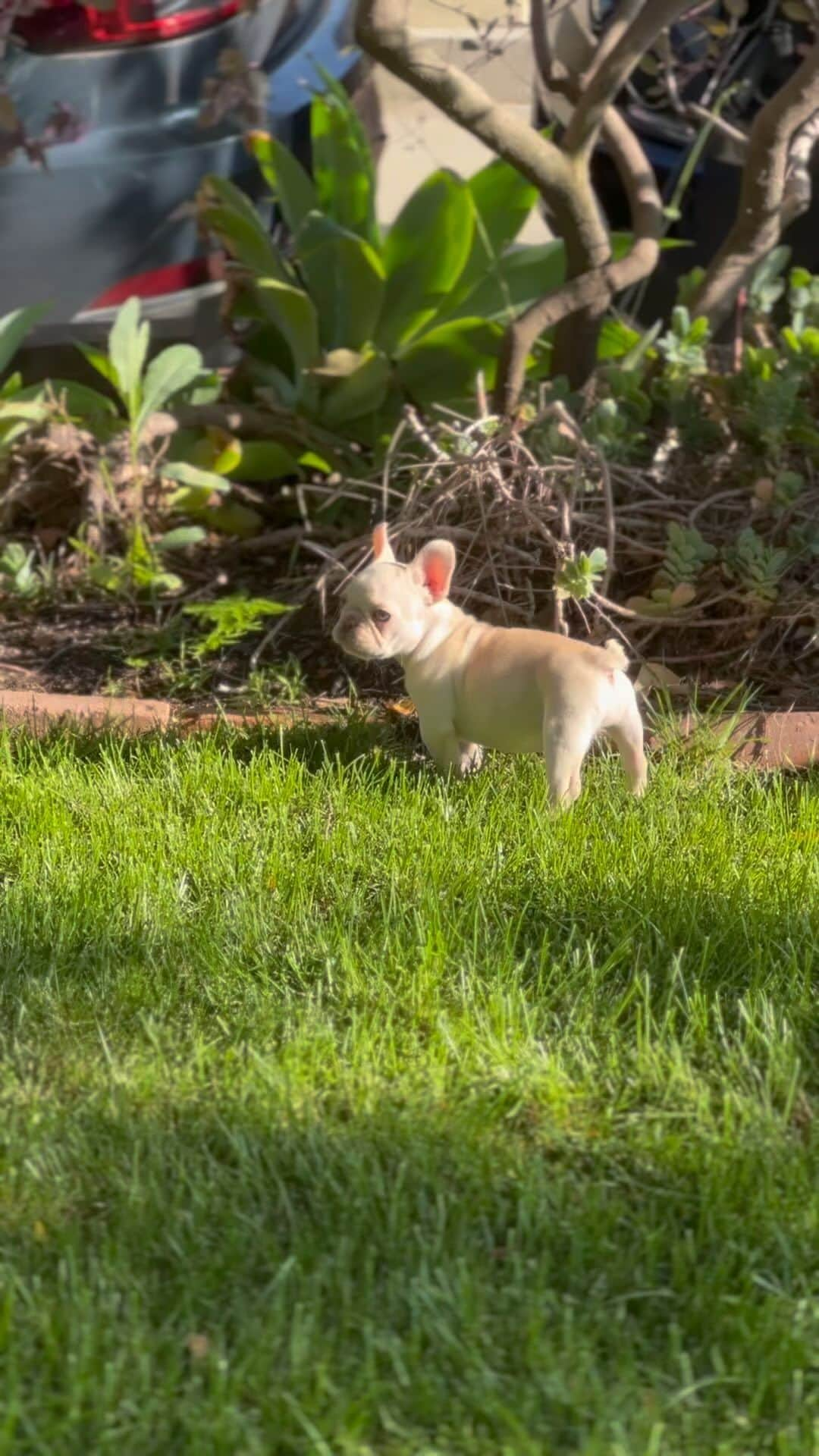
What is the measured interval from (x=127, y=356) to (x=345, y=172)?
0.97 m

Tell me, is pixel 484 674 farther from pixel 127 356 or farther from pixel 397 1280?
pixel 127 356

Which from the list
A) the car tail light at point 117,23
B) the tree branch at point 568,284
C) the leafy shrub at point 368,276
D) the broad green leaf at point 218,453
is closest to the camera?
the tree branch at point 568,284

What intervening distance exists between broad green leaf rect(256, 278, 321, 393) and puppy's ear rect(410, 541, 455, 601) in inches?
68.0

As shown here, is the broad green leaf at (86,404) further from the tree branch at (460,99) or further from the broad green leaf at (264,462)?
the tree branch at (460,99)

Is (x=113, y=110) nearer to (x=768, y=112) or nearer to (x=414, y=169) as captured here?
(x=414, y=169)

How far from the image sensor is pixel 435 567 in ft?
10.8

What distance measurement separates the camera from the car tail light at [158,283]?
5.39 metres

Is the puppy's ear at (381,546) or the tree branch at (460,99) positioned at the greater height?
the tree branch at (460,99)

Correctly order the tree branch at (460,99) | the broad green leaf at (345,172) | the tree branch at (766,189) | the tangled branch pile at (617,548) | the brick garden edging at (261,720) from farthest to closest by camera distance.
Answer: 1. the broad green leaf at (345,172)
2. the tree branch at (766,189)
3. the tree branch at (460,99)
4. the tangled branch pile at (617,548)
5. the brick garden edging at (261,720)

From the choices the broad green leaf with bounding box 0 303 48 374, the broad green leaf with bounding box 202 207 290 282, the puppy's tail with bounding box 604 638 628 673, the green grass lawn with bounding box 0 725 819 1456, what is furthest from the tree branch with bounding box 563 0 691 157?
the green grass lawn with bounding box 0 725 819 1456

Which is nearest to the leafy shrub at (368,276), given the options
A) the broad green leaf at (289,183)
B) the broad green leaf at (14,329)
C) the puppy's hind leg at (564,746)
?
the broad green leaf at (289,183)

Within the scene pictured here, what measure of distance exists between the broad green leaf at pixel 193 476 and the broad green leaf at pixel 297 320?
1.60 ft

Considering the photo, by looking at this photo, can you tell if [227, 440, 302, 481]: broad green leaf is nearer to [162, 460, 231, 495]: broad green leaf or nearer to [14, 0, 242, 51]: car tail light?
[162, 460, 231, 495]: broad green leaf

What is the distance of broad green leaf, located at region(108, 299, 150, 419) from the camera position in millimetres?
4629
